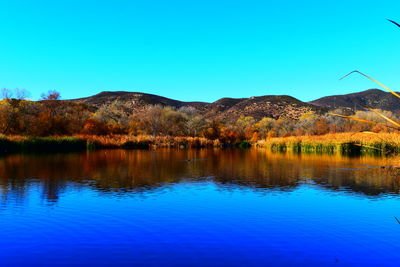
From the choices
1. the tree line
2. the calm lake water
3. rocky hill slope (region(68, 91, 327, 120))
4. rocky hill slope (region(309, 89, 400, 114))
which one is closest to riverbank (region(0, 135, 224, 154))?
the tree line

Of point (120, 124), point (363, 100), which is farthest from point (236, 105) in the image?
point (120, 124)

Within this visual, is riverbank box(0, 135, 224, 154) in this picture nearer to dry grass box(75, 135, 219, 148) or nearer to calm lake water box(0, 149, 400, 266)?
dry grass box(75, 135, 219, 148)

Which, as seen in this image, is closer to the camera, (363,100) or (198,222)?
(198,222)

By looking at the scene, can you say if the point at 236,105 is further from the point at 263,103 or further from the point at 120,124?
the point at 120,124

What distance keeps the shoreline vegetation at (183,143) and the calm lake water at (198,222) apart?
56.8ft

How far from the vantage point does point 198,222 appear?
320 inches

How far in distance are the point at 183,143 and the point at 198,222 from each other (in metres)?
38.9

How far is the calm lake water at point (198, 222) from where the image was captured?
5.99 metres

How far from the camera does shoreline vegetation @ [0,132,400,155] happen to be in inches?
1247

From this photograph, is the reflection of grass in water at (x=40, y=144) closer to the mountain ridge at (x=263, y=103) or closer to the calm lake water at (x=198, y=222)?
the calm lake water at (x=198, y=222)

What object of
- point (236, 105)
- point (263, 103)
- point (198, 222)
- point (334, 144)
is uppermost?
point (263, 103)

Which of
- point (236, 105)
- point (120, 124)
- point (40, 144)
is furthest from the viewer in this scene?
point (236, 105)

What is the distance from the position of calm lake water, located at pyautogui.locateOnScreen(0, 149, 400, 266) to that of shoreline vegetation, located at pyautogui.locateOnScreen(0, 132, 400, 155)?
17324 millimetres

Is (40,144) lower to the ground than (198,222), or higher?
higher
